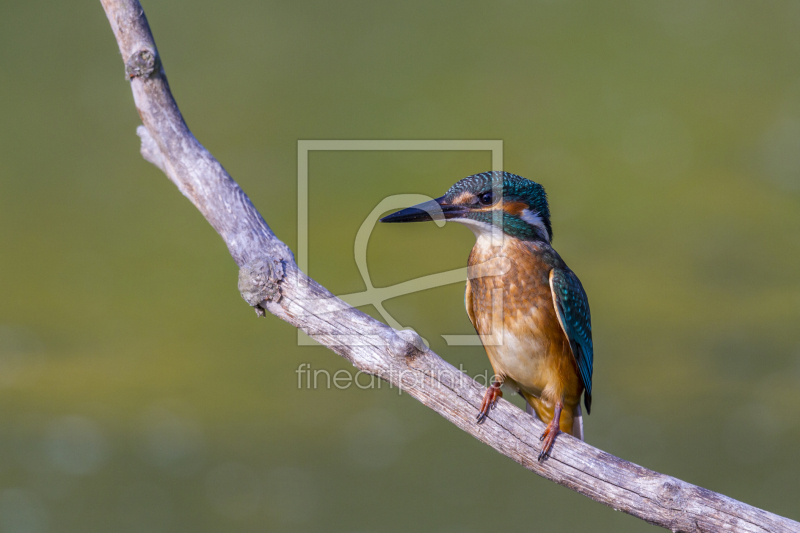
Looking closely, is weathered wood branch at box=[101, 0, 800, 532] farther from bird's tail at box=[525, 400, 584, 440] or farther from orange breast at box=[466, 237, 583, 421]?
bird's tail at box=[525, 400, 584, 440]

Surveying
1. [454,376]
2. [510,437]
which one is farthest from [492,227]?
[510,437]

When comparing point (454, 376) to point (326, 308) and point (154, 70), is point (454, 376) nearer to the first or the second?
point (326, 308)

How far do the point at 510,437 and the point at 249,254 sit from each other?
0.81 m

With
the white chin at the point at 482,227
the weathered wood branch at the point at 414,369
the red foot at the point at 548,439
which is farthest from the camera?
the white chin at the point at 482,227

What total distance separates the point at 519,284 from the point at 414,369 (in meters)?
0.35

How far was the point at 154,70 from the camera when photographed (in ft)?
6.16

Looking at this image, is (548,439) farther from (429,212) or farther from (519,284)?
(429,212)

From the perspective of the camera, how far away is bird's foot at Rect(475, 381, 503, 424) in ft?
5.35

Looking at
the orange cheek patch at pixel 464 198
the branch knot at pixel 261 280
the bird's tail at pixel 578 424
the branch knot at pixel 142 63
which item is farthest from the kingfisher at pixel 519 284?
the branch knot at pixel 142 63

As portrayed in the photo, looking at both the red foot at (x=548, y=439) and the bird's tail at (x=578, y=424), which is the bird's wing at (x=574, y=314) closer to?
the bird's tail at (x=578, y=424)

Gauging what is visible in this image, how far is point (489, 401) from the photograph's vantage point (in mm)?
1638

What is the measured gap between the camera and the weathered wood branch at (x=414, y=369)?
4.81 ft

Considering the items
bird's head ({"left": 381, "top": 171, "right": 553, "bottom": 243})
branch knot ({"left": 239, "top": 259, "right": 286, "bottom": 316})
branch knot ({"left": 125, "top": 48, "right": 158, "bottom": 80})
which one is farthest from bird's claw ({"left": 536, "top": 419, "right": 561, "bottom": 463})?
branch knot ({"left": 125, "top": 48, "right": 158, "bottom": 80})

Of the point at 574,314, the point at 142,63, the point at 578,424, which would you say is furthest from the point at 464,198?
the point at 142,63
